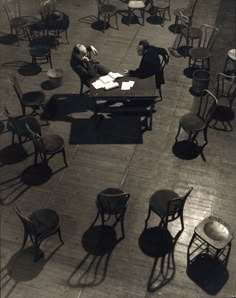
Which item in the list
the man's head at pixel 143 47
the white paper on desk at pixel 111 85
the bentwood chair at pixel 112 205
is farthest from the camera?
the man's head at pixel 143 47

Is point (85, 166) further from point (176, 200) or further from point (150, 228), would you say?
point (176, 200)

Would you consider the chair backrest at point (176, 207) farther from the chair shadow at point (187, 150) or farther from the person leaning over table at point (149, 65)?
the person leaning over table at point (149, 65)

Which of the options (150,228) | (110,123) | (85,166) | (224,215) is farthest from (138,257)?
(110,123)

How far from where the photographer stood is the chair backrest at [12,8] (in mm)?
13828

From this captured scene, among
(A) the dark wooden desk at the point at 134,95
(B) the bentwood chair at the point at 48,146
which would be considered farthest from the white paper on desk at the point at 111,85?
(B) the bentwood chair at the point at 48,146

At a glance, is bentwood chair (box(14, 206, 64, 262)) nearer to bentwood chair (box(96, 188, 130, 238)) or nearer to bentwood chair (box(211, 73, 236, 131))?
bentwood chair (box(96, 188, 130, 238))

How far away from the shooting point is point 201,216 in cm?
774

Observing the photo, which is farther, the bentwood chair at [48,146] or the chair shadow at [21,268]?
the bentwood chair at [48,146]

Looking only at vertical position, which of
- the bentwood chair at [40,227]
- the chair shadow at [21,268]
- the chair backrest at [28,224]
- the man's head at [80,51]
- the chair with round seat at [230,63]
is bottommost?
the chair shadow at [21,268]

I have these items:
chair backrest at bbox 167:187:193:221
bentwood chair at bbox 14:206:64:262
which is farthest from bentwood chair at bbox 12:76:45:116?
chair backrest at bbox 167:187:193:221

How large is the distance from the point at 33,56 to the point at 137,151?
4.40 meters

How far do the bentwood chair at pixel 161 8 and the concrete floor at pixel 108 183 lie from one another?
1510 millimetres

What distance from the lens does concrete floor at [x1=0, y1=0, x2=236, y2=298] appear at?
6.77 m

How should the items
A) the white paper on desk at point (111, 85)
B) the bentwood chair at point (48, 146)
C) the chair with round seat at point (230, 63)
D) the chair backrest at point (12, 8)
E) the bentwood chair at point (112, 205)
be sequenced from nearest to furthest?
1. the bentwood chair at point (112, 205)
2. the bentwood chair at point (48, 146)
3. the white paper on desk at point (111, 85)
4. the chair with round seat at point (230, 63)
5. the chair backrest at point (12, 8)
